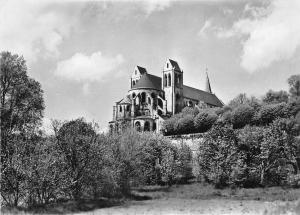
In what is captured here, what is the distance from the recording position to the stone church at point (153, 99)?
100 m

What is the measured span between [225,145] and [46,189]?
27.4 metres

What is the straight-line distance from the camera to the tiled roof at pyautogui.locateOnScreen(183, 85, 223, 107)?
12056cm

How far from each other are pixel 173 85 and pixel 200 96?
1564 centimetres

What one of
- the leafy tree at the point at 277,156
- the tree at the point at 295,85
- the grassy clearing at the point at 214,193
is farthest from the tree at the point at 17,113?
the tree at the point at 295,85

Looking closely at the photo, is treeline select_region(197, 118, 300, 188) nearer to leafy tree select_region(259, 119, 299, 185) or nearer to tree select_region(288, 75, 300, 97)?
leafy tree select_region(259, 119, 299, 185)

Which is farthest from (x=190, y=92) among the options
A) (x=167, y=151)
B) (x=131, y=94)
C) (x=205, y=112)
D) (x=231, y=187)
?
(x=231, y=187)

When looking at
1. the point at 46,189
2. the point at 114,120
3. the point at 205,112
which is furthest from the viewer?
the point at 114,120

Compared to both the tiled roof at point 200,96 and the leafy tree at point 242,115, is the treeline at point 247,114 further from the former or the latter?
the tiled roof at point 200,96

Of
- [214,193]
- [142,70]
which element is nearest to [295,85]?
[214,193]

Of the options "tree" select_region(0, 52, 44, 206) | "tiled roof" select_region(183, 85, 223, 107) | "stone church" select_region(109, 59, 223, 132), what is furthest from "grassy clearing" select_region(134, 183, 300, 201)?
"tiled roof" select_region(183, 85, 223, 107)

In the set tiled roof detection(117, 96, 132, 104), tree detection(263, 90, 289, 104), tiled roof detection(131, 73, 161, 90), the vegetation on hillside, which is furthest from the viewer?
tiled roof detection(131, 73, 161, 90)

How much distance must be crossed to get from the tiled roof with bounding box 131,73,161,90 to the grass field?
5535cm

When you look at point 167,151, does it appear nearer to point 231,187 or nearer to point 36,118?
point 231,187

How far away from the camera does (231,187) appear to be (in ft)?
166
